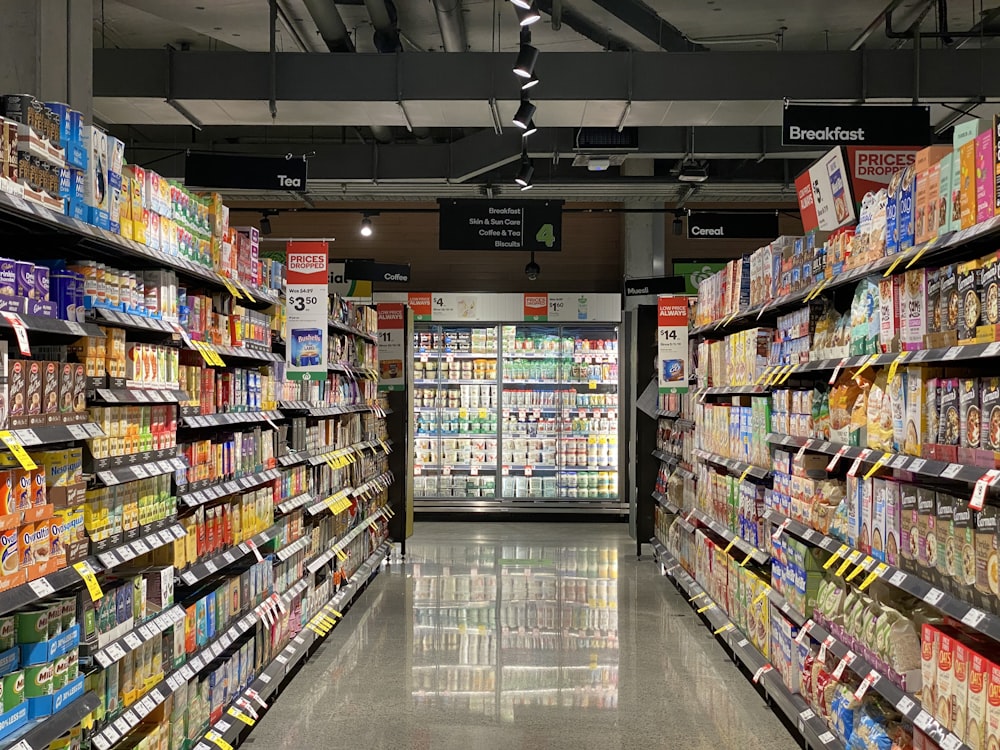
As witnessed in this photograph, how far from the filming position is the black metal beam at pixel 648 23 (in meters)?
8.64

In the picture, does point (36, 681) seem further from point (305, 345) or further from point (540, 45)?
point (540, 45)

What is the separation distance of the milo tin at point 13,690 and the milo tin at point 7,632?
0.26ft

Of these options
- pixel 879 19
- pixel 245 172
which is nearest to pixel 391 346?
pixel 245 172

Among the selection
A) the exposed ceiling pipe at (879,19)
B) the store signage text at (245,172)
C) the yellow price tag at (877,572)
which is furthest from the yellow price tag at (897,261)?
the store signage text at (245,172)

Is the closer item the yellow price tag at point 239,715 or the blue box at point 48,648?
the blue box at point 48,648

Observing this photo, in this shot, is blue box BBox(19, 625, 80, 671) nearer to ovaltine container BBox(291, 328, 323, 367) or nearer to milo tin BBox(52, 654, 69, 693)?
milo tin BBox(52, 654, 69, 693)

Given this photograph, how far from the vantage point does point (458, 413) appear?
14234 millimetres

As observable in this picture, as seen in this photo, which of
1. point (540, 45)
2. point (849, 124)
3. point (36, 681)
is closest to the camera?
point (36, 681)

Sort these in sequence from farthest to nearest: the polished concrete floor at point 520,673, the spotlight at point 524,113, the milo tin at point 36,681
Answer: the spotlight at point 524,113, the polished concrete floor at point 520,673, the milo tin at point 36,681

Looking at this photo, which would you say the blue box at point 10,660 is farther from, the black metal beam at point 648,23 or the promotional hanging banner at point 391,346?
the promotional hanging banner at point 391,346

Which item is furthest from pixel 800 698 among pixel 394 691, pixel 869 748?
pixel 394 691

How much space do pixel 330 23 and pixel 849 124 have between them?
4.20 metres

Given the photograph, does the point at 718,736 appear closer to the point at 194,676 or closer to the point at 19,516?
the point at 194,676

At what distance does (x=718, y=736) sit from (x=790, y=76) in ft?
17.4
